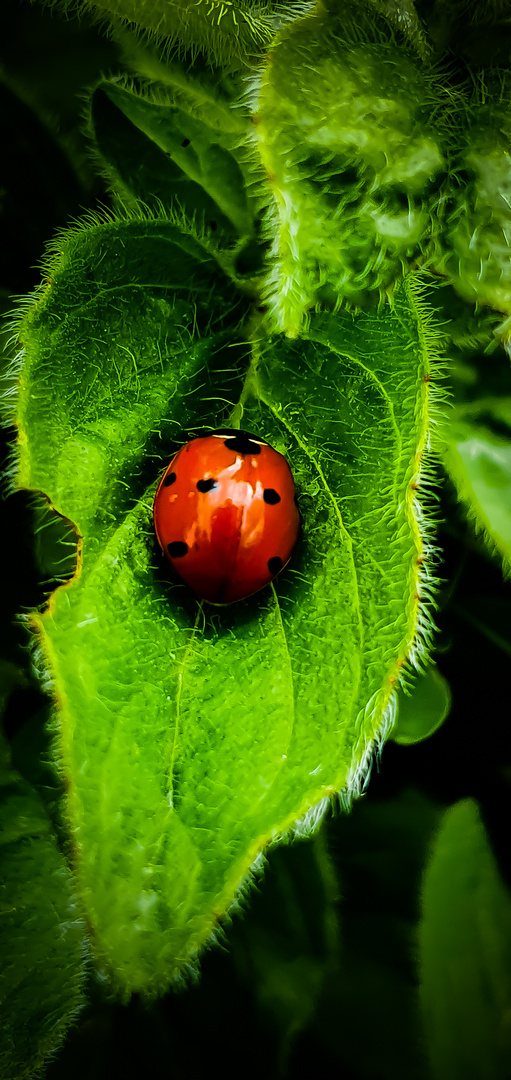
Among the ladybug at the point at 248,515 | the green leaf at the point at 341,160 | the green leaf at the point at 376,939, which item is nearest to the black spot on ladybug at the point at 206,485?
the ladybug at the point at 248,515

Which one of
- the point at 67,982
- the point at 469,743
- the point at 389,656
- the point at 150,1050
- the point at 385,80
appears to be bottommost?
the point at 150,1050

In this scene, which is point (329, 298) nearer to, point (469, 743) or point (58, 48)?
point (469, 743)

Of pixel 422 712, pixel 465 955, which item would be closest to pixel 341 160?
pixel 422 712

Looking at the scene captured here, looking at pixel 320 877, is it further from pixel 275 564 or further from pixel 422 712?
pixel 275 564

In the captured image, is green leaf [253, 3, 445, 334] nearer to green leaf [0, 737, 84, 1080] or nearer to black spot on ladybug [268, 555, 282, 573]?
black spot on ladybug [268, 555, 282, 573]

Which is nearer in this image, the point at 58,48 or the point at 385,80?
the point at 385,80

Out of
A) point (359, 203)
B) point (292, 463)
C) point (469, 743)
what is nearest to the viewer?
point (359, 203)

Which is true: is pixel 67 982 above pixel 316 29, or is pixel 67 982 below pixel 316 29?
below

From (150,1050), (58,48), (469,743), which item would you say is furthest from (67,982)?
(58,48)
